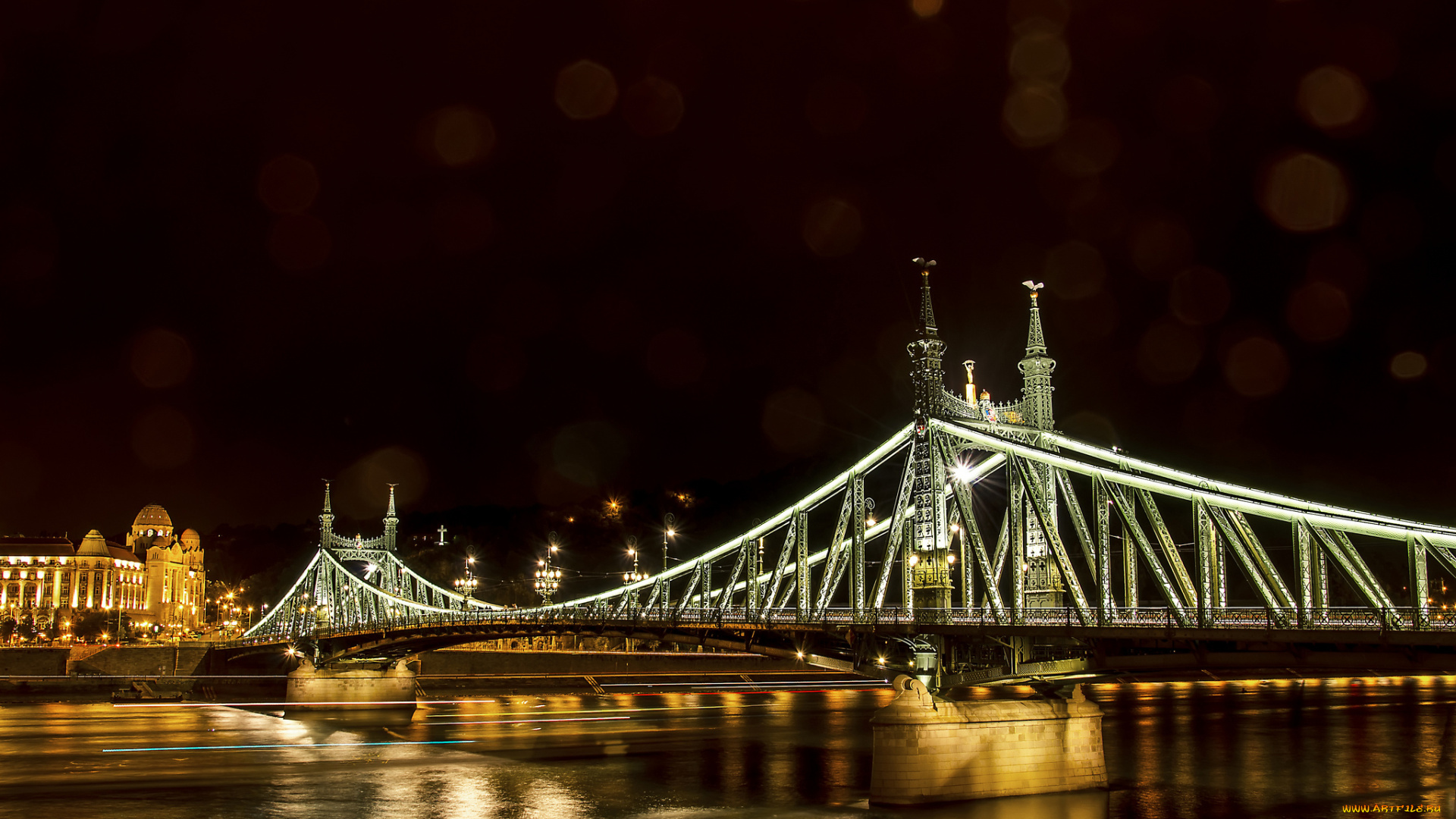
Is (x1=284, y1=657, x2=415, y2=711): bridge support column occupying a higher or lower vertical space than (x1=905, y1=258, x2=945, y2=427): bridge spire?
lower

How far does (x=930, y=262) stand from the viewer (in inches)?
1893

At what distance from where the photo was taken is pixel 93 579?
16375 centimetres

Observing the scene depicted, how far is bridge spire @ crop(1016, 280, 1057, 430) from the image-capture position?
53594mm

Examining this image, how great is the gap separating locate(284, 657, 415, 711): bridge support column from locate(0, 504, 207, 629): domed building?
101 metres

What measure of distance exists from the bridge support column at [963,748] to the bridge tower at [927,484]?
14.4 metres

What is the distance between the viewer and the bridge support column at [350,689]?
2940 inches

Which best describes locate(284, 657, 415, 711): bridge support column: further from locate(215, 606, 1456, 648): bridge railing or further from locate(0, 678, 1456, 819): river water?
locate(215, 606, 1456, 648): bridge railing

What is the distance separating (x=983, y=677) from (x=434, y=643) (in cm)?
4205

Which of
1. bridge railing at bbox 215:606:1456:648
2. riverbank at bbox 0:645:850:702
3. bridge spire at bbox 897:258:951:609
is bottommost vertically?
riverbank at bbox 0:645:850:702

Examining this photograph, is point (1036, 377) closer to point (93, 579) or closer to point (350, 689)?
point (350, 689)

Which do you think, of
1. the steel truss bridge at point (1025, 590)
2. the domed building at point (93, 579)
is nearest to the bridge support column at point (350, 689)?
the steel truss bridge at point (1025, 590)

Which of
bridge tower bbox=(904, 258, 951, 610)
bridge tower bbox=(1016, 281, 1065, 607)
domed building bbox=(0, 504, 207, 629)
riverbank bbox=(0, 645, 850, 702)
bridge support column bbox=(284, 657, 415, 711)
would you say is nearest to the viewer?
bridge tower bbox=(904, 258, 951, 610)

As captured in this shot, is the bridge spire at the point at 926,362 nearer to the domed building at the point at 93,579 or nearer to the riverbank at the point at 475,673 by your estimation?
the riverbank at the point at 475,673

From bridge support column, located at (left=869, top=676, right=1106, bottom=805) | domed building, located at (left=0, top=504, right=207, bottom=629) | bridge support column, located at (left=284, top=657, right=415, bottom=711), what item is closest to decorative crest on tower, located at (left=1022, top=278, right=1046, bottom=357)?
bridge support column, located at (left=869, top=676, right=1106, bottom=805)
